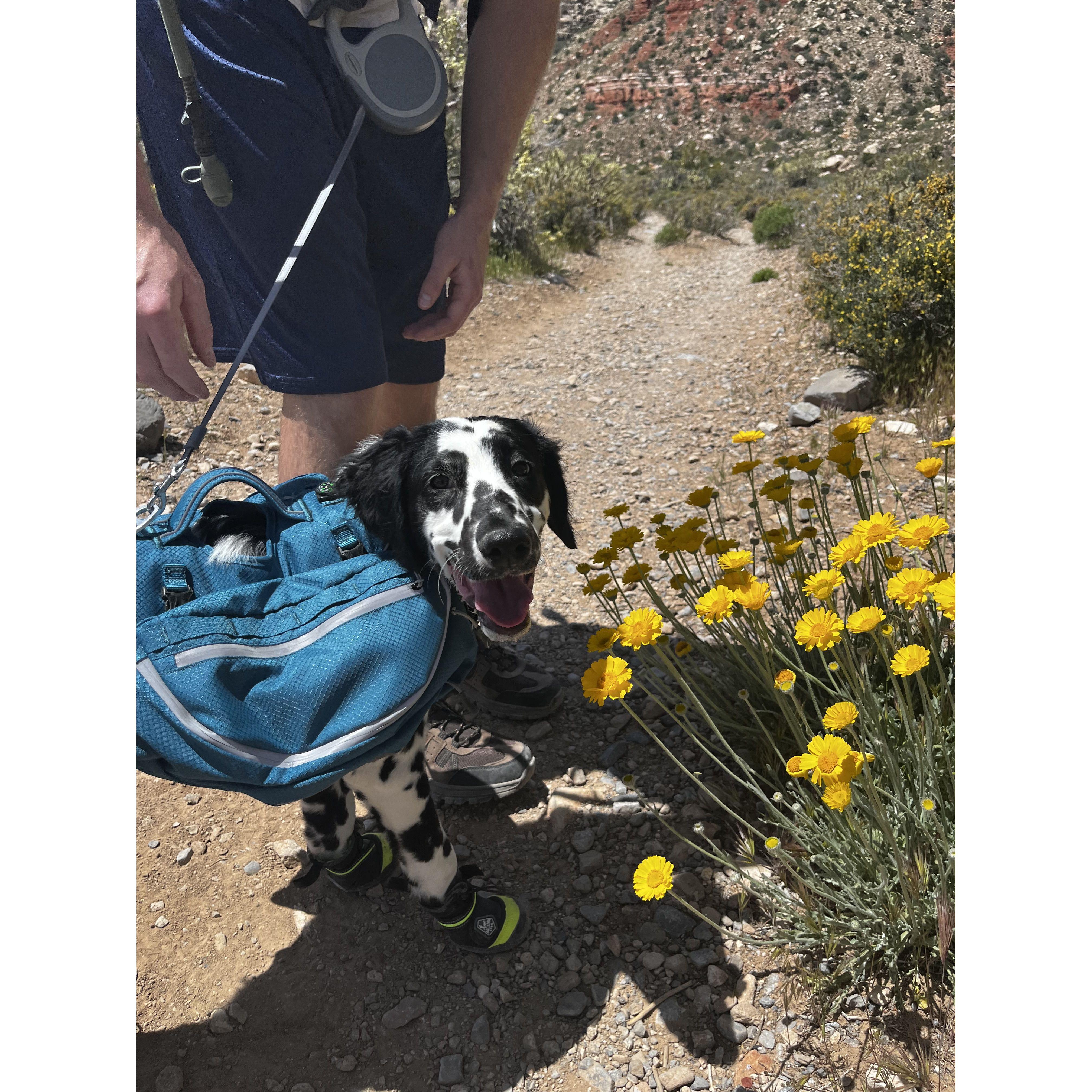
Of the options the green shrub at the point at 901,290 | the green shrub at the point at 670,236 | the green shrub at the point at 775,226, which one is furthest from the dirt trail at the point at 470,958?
the green shrub at the point at 670,236

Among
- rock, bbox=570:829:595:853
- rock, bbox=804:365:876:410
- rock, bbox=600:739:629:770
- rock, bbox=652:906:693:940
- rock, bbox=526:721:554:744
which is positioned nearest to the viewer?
rock, bbox=652:906:693:940

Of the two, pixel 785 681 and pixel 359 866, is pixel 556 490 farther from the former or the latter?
pixel 359 866

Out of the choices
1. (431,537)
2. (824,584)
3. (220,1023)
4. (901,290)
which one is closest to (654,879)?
(824,584)

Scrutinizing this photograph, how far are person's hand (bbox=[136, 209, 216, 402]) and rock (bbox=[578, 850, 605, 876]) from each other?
136 centimetres

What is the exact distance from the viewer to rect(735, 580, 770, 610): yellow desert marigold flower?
1.37m

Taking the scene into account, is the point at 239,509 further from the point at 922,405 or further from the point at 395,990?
the point at 922,405

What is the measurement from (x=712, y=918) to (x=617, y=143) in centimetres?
3783

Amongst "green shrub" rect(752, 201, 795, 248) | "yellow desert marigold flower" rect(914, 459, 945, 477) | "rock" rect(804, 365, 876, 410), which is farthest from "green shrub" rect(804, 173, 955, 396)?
"green shrub" rect(752, 201, 795, 248)

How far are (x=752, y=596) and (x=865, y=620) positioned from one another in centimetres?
20

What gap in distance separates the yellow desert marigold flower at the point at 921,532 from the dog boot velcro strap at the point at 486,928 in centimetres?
115

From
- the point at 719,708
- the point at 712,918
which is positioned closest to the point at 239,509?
the point at 719,708

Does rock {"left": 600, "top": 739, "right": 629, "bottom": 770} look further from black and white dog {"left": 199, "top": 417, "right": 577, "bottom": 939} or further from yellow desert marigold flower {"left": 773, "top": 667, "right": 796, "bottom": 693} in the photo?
yellow desert marigold flower {"left": 773, "top": 667, "right": 796, "bottom": 693}

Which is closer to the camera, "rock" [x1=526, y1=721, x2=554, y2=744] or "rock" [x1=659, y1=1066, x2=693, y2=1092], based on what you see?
"rock" [x1=659, y1=1066, x2=693, y2=1092]

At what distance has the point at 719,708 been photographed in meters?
1.84
